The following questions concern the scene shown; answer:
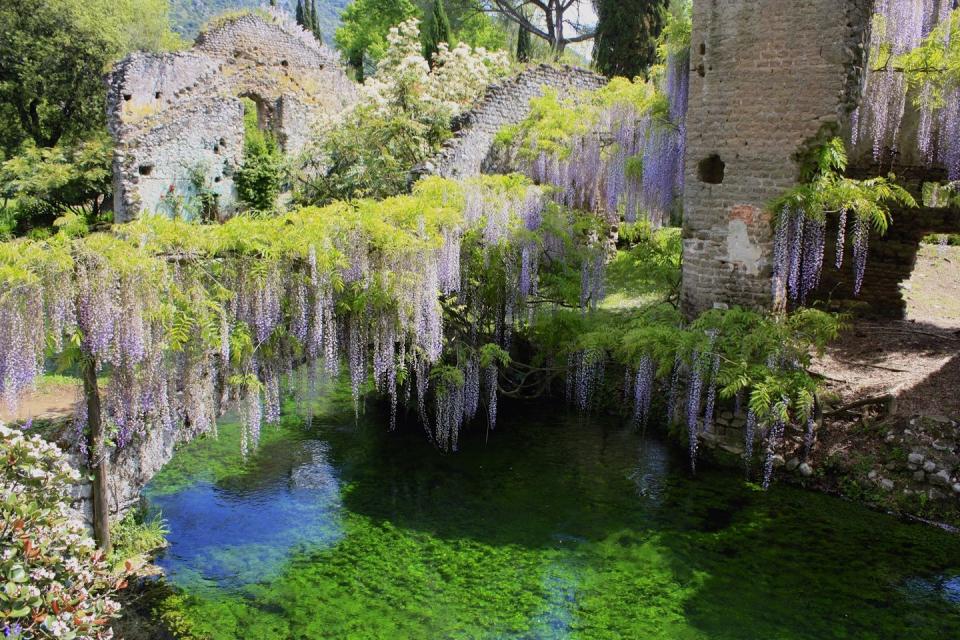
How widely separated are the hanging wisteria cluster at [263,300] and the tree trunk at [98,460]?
0.27ft

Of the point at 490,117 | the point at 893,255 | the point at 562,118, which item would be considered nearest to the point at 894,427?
the point at 893,255

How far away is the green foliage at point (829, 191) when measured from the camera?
824 centimetres

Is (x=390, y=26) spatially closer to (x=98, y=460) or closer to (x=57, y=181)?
(x=57, y=181)

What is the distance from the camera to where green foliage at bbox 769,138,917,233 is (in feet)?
27.0

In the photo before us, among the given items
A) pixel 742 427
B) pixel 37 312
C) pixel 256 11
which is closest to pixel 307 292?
pixel 37 312

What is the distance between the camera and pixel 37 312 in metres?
5.45

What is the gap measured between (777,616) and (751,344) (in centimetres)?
303

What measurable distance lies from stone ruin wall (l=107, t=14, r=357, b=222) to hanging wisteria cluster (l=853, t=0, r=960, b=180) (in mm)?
10496

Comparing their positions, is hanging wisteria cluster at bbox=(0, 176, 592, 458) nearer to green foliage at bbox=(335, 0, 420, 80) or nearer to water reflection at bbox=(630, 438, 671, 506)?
water reflection at bbox=(630, 438, 671, 506)

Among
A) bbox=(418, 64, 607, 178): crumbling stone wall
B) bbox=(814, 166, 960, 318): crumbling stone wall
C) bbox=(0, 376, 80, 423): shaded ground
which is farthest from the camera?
bbox=(418, 64, 607, 178): crumbling stone wall

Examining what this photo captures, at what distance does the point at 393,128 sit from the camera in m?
13.8

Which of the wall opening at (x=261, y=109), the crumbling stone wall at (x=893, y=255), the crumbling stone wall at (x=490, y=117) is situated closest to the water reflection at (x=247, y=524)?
the crumbling stone wall at (x=490, y=117)

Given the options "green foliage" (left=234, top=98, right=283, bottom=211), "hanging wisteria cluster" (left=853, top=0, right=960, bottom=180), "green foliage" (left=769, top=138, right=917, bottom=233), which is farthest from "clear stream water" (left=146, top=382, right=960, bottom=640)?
"green foliage" (left=234, top=98, right=283, bottom=211)

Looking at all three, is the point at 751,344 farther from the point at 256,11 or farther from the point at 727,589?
the point at 256,11
